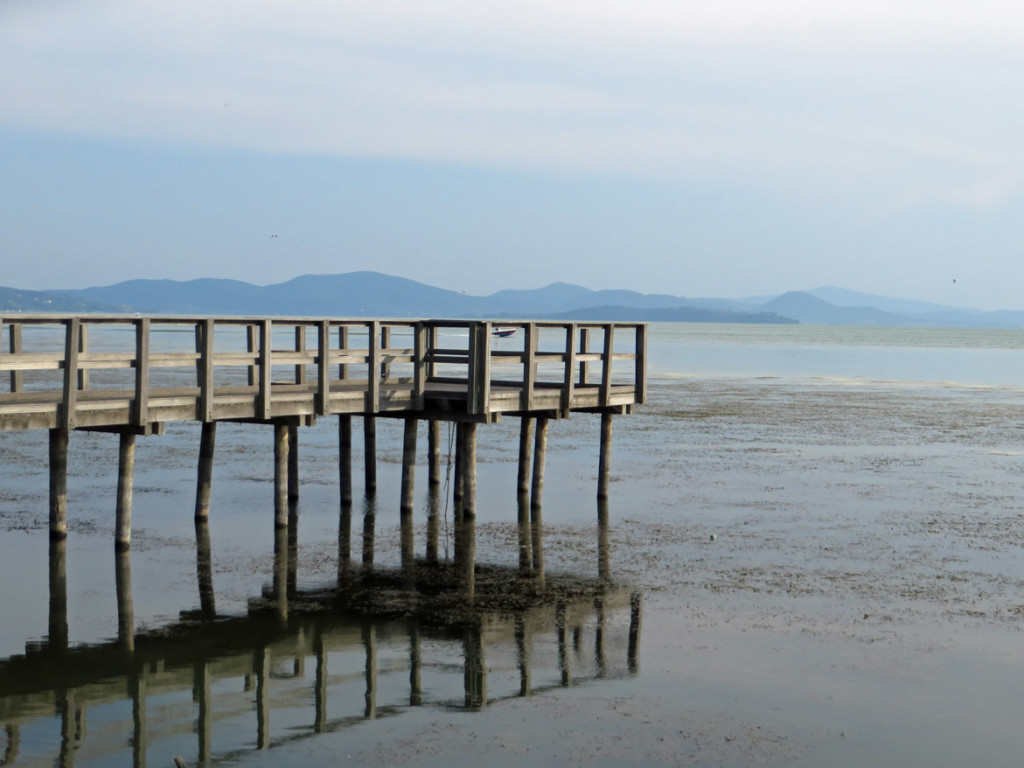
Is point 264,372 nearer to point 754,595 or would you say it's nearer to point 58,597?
point 58,597

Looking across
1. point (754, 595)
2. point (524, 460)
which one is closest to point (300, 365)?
point (524, 460)

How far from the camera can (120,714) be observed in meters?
10.4

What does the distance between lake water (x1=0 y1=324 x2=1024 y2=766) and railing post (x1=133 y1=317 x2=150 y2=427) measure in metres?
1.96

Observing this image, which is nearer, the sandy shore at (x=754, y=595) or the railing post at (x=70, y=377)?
the sandy shore at (x=754, y=595)

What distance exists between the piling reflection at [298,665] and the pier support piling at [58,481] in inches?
77.5

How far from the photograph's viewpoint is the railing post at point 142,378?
15.3 meters

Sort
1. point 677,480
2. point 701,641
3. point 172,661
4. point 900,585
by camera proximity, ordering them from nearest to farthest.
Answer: point 172,661 → point 701,641 → point 900,585 → point 677,480

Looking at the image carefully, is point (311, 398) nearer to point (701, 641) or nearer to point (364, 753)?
point (701, 641)

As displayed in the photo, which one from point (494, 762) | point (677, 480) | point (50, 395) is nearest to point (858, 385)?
point (677, 480)

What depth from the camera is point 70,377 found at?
587 inches

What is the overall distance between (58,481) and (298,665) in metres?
6.19

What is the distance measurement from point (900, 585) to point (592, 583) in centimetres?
393

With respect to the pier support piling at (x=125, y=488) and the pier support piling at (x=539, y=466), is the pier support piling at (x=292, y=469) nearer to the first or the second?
the pier support piling at (x=125, y=488)

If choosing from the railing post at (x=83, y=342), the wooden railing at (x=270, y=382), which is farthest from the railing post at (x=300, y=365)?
the railing post at (x=83, y=342)
